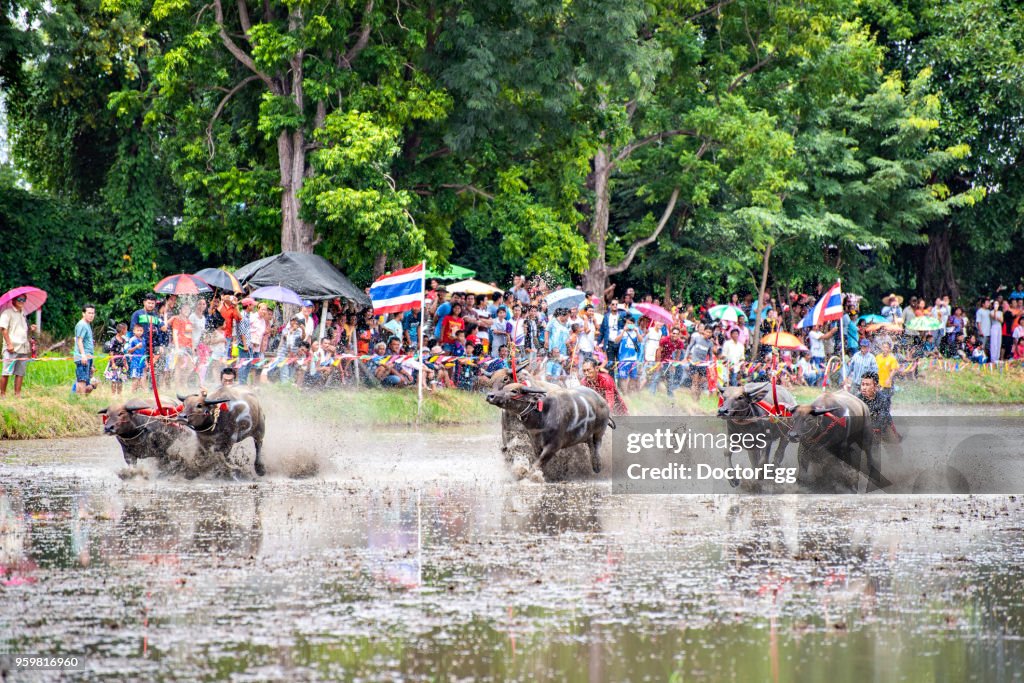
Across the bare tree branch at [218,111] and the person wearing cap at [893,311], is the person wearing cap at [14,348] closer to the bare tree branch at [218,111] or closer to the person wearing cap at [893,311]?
the bare tree branch at [218,111]

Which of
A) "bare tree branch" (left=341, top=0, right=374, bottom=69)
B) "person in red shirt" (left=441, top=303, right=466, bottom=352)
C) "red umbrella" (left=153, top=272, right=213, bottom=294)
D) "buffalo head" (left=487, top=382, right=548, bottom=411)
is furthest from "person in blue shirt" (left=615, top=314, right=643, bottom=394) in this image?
"buffalo head" (left=487, top=382, right=548, bottom=411)

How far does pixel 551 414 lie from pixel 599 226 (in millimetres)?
19544

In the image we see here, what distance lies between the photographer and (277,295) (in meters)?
25.7

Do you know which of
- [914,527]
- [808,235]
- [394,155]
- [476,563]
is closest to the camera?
[476,563]

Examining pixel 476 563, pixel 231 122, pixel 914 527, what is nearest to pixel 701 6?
pixel 231 122

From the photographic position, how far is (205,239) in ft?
101

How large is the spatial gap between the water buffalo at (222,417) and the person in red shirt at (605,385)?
7.84 meters

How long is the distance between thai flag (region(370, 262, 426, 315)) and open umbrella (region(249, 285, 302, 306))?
1.45 m

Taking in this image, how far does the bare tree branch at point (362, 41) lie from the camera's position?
94.8 ft

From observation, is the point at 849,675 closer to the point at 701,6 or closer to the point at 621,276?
the point at 701,6

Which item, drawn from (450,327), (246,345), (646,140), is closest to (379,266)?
(450,327)

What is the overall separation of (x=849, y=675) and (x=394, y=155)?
22265 millimetres

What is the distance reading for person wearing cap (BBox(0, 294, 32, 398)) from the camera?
2306cm

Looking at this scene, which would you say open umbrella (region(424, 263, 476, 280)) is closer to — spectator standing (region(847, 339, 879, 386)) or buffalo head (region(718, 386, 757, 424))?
spectator standing (region(847, 339, 879, 386))
